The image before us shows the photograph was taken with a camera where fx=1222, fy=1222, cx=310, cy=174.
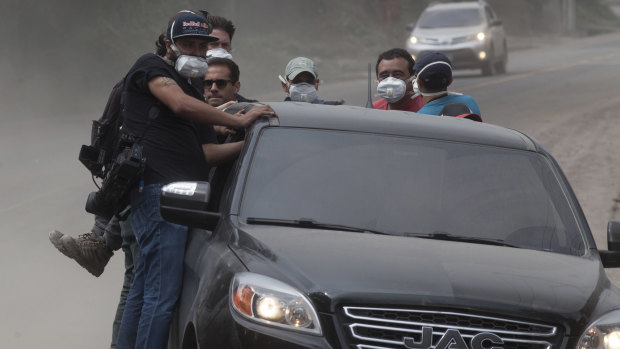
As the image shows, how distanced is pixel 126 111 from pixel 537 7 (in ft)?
193

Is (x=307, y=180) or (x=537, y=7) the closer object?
(x=307, y=180)

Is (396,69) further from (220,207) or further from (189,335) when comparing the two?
(189,335)

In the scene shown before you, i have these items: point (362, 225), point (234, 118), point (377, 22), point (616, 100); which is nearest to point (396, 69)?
point (234, 118)

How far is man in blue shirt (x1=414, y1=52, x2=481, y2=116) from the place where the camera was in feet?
24.9

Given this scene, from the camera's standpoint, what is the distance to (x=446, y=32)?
33.9m

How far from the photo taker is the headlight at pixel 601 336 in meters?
4.34

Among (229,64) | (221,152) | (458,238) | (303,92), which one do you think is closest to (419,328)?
(458,238)

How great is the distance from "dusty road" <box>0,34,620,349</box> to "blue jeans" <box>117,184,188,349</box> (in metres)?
2.50

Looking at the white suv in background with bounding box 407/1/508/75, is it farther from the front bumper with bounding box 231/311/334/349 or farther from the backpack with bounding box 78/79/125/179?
the front bumper with bounding box 231/311/334/349

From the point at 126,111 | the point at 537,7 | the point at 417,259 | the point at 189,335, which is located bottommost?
the point at 537,7

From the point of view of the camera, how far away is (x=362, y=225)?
494 centimetres

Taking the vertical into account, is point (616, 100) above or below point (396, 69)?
below

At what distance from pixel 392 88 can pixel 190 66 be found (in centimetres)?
276

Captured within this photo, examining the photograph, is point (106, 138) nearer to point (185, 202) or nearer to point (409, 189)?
point (185, 202)
